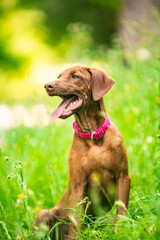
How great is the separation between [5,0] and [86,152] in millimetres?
15631

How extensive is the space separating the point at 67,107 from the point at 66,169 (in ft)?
3.16

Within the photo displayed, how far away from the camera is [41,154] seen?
4.03 meters

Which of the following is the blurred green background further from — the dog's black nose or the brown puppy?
the dog's black nose

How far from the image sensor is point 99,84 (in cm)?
286

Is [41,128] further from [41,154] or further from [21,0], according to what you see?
[21,0]

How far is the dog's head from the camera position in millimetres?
2776

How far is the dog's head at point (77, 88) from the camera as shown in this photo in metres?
2.78

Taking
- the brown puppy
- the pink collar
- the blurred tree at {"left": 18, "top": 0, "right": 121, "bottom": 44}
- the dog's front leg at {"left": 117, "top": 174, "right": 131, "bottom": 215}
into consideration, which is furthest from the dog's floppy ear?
the blurred tree at {"left": 18, "top": 0, "right": 121, "bottom": 44}

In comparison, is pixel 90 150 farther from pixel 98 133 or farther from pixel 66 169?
pixel 66 169

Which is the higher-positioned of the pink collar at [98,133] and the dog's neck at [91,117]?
the dog's neck at [91,117]

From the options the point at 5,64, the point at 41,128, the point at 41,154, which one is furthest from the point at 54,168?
the point at 5,64

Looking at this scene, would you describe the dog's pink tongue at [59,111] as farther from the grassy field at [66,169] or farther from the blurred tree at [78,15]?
the blurred tree at [78,15]

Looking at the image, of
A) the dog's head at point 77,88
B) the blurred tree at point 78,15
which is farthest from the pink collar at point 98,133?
the blurred tree at point 78,15

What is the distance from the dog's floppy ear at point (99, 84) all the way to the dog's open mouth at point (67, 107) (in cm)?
15
